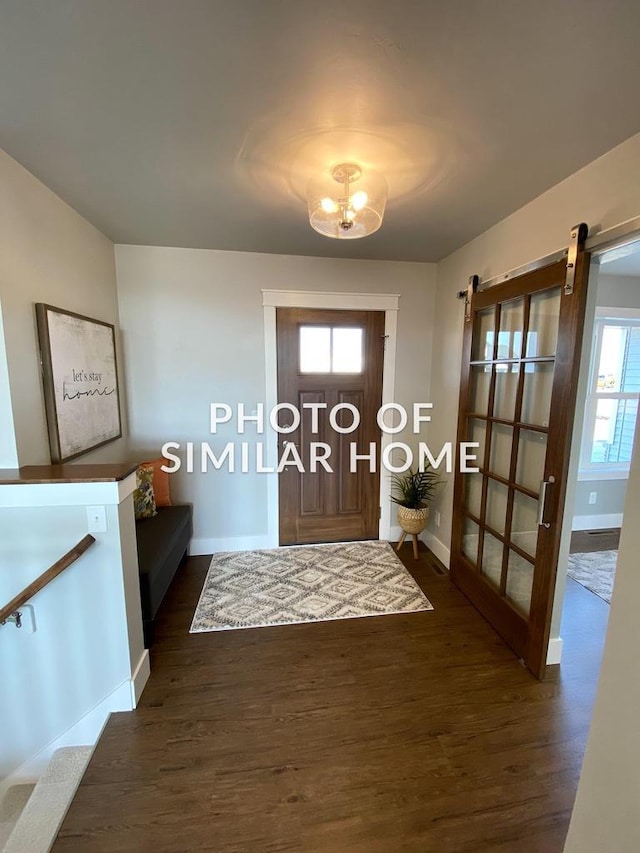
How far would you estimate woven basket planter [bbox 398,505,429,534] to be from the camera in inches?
119

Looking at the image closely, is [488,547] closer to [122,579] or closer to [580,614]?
[580,614]

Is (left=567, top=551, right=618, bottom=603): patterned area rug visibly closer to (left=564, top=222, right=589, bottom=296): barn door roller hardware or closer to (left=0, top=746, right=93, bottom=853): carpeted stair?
(left=564, top=222, right=589, bottom=296): barn door roller hardware

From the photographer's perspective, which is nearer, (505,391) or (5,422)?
(5,422)

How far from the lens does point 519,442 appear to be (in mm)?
2100

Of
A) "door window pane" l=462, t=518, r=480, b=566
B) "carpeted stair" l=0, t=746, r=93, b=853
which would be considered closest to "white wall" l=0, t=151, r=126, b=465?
"carpeted stair" l=0, t=746, r=93, b=853

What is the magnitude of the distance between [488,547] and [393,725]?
48.5 inches

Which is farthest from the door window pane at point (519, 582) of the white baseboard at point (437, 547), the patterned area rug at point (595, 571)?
the patterned area rug at point (595, 571)

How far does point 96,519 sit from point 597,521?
14.7ft

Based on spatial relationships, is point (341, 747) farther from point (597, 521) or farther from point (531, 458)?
point (597, 521)

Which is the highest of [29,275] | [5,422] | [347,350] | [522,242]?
[522,242]

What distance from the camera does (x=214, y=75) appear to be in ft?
3.78

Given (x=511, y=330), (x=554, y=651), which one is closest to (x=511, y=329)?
(x=511, y=330)

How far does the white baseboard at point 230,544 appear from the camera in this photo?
10.3 ft

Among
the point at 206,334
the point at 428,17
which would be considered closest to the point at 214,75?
the point at 428,17
